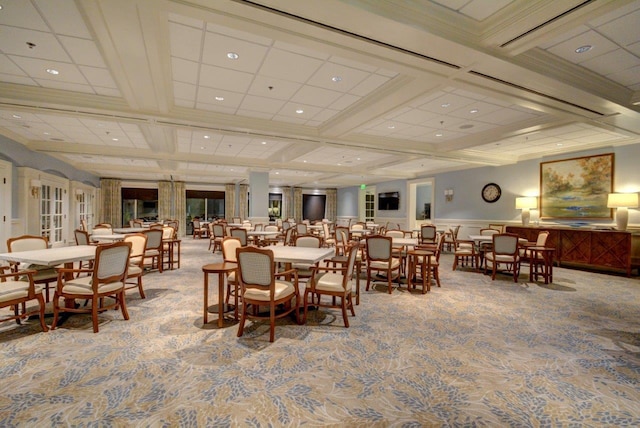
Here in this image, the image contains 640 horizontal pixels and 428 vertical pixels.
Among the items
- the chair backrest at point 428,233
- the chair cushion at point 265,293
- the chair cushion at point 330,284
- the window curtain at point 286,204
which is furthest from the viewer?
the window curtain at point 286,204

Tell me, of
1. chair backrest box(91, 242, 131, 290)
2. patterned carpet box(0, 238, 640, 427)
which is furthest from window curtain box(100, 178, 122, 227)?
chair backrest box(91, 242, 131, 290)

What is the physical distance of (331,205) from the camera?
1927cm

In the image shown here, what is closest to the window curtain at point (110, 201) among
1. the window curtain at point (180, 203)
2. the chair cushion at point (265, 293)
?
the window curtain at point (180, 203)

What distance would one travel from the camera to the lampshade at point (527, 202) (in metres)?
8.29

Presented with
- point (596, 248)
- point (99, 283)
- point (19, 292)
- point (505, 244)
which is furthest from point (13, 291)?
point (596, 248)

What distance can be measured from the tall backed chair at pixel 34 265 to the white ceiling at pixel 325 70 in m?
2.08

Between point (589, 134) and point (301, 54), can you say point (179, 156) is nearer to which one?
point (301, 54)

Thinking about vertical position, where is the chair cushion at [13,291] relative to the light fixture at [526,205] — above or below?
below

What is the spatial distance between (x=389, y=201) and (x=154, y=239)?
36.6 feet

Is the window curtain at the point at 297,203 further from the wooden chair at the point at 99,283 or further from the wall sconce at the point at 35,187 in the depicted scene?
the wooden chair at the point at 99,283

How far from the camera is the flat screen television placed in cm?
1430

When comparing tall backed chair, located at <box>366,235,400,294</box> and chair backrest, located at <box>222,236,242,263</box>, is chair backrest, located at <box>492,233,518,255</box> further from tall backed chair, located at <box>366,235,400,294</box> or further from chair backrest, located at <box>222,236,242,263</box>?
chair backrest, located at <box>222,236,242,263</box>

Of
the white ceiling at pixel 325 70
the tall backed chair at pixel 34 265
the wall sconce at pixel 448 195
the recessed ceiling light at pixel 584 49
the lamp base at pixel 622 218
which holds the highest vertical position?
the recessed ceiling light at pixel 584 49

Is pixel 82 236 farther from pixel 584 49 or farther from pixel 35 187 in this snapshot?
pixel 584 49
